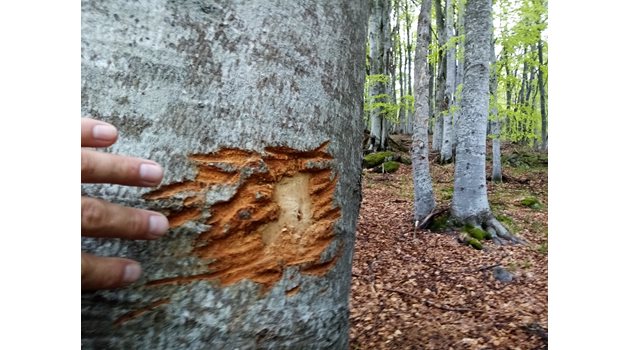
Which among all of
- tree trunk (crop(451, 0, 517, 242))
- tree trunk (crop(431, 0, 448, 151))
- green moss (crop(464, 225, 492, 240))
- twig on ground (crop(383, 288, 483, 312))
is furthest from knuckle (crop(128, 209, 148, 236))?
tree trunk (crop(431, 0, 448, 151))

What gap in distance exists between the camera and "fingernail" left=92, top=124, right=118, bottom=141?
0.83 meters

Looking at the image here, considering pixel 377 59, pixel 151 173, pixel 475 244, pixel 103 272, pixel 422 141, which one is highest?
pixel 377 59

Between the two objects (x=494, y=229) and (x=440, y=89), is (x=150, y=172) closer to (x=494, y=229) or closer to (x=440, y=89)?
(x=494, y=229)

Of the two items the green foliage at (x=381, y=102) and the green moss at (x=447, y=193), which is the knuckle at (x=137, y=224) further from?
the green foliage at (x=381, y=102)

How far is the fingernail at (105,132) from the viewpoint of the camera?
0.83 metres

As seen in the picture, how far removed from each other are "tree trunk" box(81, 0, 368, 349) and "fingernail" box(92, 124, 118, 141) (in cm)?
5

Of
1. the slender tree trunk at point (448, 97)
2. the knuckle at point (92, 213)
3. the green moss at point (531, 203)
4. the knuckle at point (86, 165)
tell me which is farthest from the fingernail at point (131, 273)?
the slender tree trunk at point (448, 97)

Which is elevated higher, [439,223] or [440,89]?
[440,89]

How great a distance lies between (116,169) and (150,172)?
7cm

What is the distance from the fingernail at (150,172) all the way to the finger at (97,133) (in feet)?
0.31

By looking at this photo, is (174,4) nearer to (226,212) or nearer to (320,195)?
(226,212)

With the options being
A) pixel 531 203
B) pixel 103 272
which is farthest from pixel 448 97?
pixel 103 272

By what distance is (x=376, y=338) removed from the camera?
130 inches

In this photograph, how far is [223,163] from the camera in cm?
96
